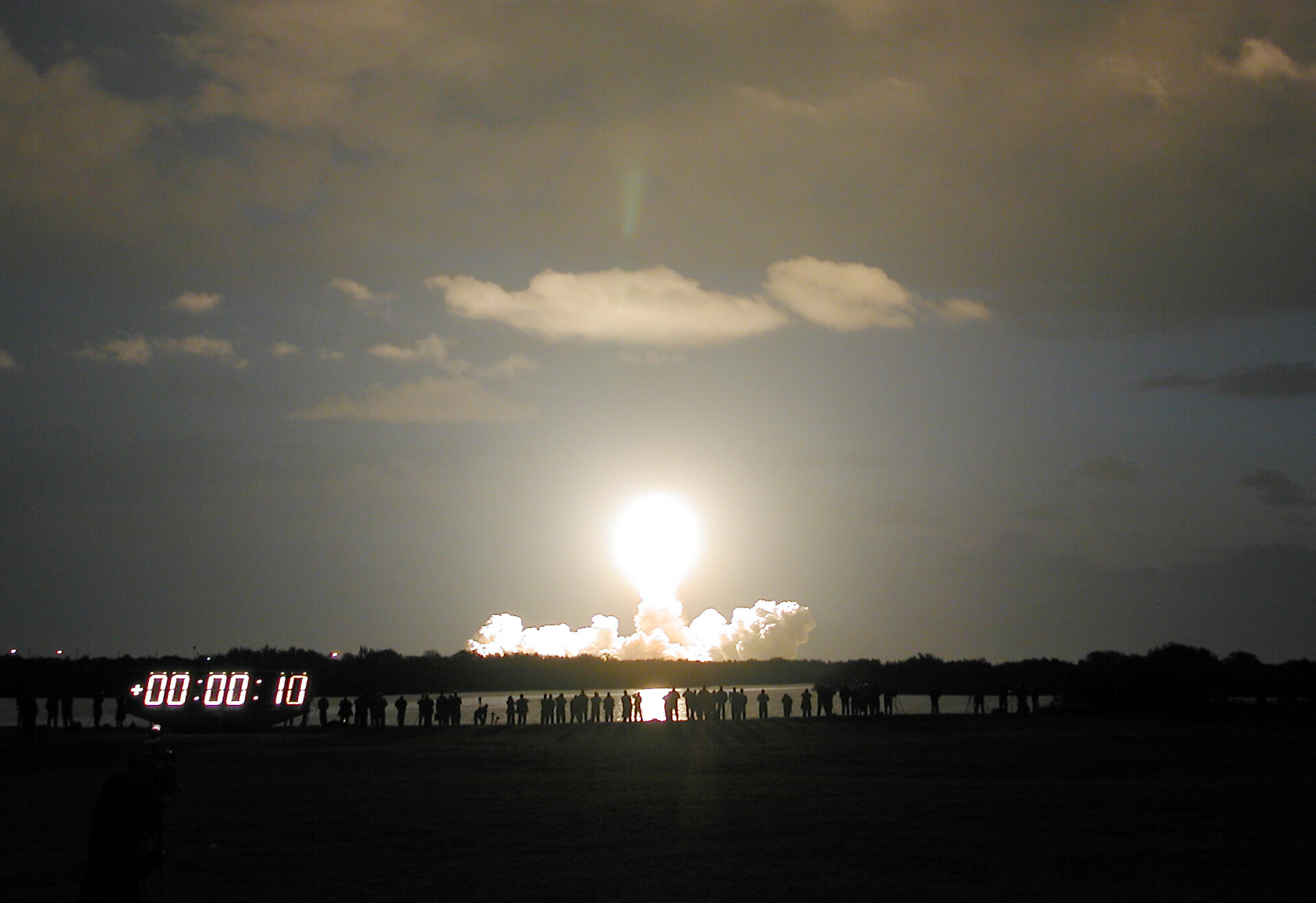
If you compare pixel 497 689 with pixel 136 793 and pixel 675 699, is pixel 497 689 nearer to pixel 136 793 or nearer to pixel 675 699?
pixel 675 699

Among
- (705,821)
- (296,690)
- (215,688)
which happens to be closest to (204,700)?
(215,688)

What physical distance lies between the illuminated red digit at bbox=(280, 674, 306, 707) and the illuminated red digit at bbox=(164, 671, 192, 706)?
15.3 feet

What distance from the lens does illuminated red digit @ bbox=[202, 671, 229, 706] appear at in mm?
53656

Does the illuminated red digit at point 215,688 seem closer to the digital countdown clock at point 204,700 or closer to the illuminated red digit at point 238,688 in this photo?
the digital countdown clock at point 204,700

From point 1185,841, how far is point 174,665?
4646 cm

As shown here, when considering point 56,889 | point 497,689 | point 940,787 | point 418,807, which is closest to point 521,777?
point 418,807

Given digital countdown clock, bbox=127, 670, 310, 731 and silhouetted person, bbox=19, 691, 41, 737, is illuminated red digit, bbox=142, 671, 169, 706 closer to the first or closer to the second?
digital countdown clock, bbox=127, 670, 310, 731

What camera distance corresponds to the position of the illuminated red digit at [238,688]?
53.9 m

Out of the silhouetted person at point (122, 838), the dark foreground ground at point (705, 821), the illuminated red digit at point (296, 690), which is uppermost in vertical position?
the illuminated red digit at point (296, 690)

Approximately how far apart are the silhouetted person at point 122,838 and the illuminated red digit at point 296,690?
46.7m

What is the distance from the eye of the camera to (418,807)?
2538 cm

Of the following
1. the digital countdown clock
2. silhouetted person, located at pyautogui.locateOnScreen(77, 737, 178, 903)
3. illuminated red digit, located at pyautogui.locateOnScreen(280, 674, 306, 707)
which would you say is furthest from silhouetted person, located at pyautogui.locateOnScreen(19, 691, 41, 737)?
silhouetted person, located at pyautogui.locateOnScreen(77, 737, 178, 903)

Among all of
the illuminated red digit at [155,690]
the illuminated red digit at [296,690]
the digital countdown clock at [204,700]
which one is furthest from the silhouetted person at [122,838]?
the illuminated red digit at [296,690]

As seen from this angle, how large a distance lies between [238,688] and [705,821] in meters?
37.3
